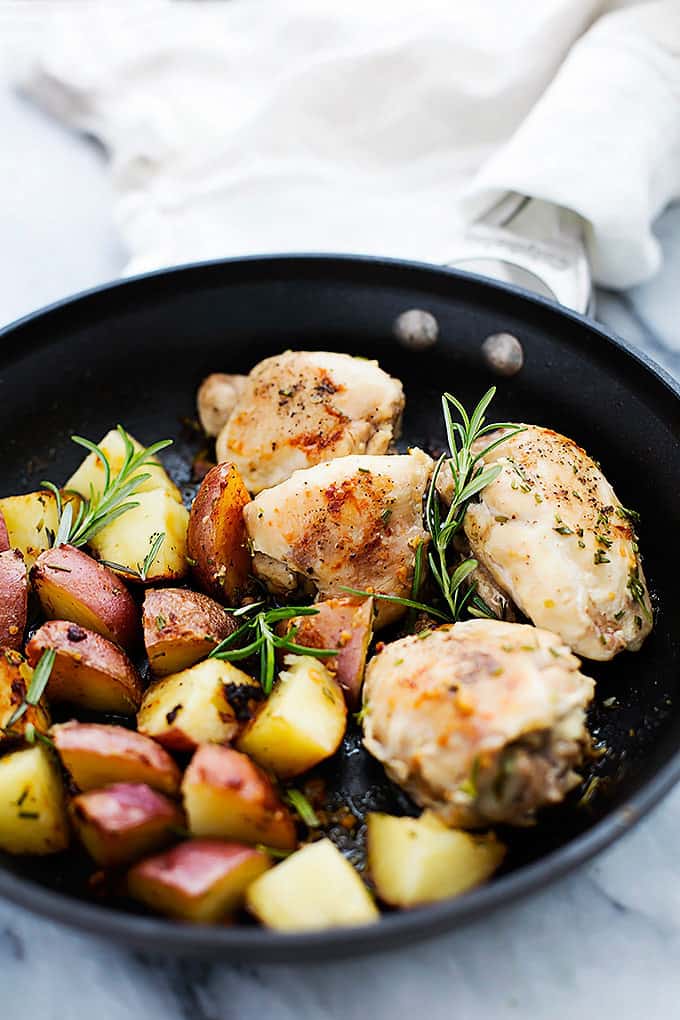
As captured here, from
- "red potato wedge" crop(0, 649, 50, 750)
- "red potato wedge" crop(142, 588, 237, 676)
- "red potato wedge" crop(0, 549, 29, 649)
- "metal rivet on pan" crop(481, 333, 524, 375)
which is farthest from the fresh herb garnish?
"metal rivet on pan" crop(481, 333, 524, 375)

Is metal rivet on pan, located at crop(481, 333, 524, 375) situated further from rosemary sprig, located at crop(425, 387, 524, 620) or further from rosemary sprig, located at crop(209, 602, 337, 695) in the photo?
rosemary sprig, located at crop(209, 602, 337, 695)

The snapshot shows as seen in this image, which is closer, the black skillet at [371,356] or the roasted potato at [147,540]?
the black skillet at [371,356]

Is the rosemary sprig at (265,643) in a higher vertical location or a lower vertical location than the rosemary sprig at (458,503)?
lower

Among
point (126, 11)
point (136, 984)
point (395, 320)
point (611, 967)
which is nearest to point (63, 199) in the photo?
point (126, 11)

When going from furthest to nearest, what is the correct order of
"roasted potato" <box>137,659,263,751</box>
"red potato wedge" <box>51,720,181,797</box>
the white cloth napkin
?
1. the white cloth napkin
2. "roasted potato" <box>137,659,263,751</box>
3. "red potato wedge" <box>51,720,181,797</box>

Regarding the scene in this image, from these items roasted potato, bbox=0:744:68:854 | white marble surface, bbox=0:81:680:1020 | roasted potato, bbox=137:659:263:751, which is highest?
roasted potato, bbox=137:659:263:751

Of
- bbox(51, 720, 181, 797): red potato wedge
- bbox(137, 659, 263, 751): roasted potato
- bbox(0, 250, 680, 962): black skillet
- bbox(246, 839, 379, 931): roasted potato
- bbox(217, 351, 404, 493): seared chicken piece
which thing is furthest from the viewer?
bbox(217, 351, 404, 493): seared chicken piece

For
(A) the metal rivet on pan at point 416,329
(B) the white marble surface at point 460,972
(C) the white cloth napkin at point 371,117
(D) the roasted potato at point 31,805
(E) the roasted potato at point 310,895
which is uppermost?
(C) the white cloth napkin at point 371,117

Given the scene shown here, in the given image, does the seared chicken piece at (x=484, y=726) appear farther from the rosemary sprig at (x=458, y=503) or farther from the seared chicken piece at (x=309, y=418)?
the seared chicken piece at (x=309, y=418)

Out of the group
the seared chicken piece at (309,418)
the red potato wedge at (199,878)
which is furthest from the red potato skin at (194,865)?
the seared chicken piece at (309,418)
